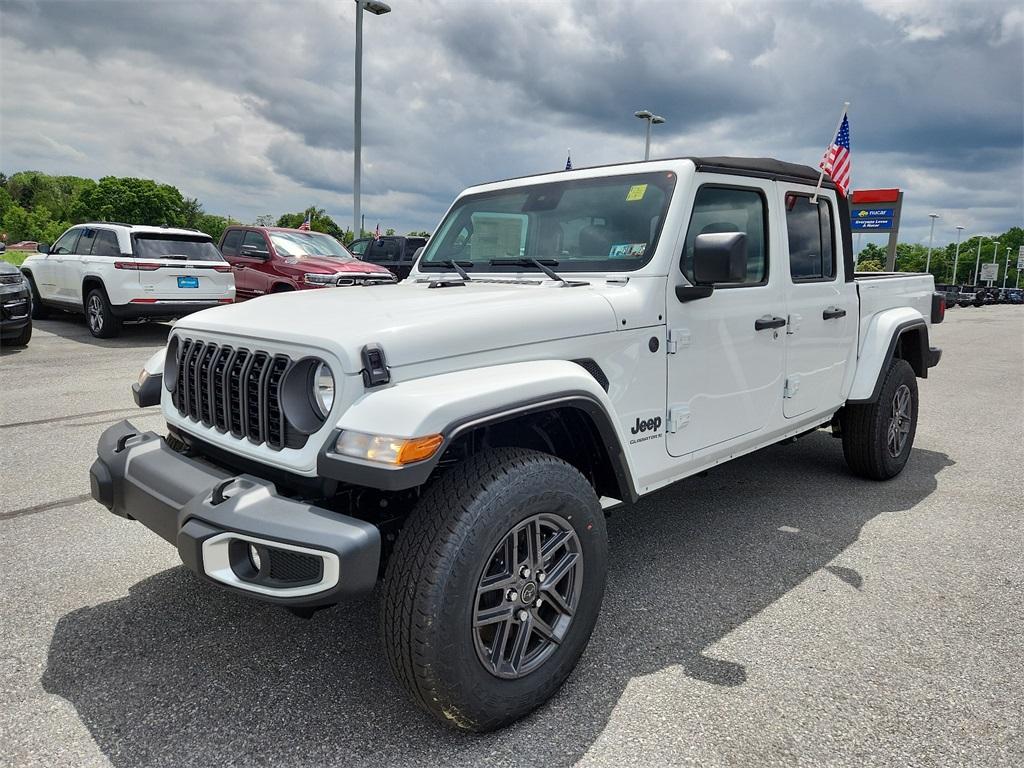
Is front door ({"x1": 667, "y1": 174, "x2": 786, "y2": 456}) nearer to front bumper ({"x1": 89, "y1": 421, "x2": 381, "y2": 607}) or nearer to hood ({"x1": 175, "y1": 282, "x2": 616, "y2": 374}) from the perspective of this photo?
hood ({"x1": 175, "y1": 282, "x2": 616, "y2": 374})

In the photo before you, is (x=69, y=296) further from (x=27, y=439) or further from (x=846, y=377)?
(x=846, y=377)

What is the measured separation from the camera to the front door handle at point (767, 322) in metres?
3.47

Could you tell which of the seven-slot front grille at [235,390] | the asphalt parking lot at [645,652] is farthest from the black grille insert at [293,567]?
the asphalt parking lot at [645,652]

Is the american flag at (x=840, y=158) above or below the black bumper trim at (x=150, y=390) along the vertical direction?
above

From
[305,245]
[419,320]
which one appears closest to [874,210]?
[305,245]

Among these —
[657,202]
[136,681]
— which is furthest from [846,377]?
[136,681]

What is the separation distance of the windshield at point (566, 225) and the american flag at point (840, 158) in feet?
6.21

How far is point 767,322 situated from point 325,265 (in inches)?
349

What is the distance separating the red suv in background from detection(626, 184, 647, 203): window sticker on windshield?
7987 mm

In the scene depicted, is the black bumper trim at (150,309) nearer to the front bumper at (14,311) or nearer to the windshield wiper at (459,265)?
the front bumper at (14,311)

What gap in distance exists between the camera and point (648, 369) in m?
2.91

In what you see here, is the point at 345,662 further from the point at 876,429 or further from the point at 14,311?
the point at 14,311

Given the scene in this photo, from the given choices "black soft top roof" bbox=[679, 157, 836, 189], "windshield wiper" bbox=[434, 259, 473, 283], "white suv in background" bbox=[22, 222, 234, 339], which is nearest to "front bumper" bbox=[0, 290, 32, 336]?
"white suv in background" bbox=[22, 222, 234, 339]

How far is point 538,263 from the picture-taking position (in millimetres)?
3340
